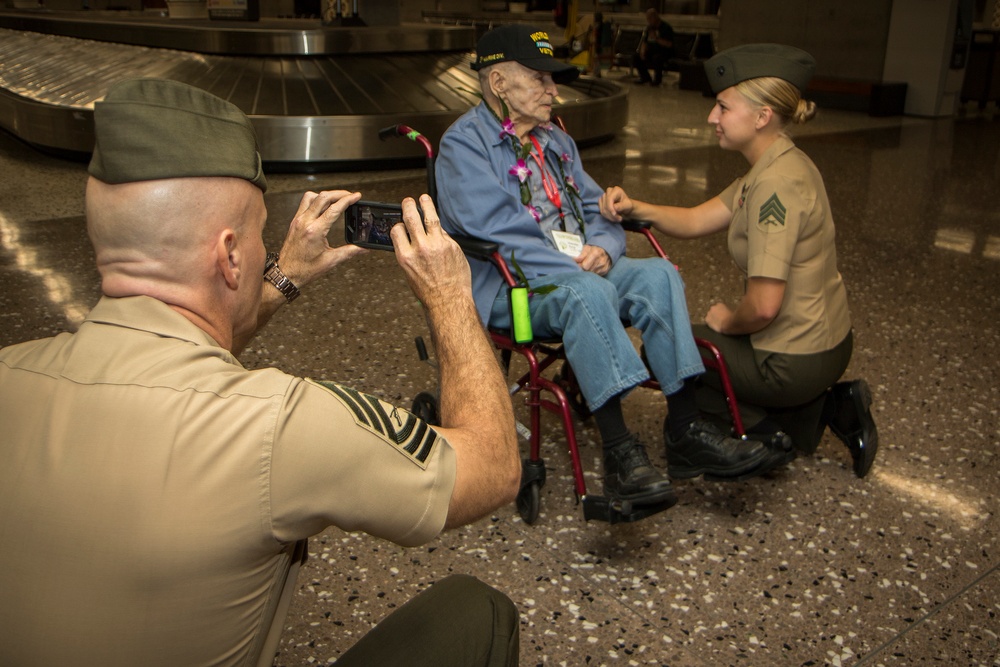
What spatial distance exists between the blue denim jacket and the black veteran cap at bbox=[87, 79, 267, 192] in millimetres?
1361

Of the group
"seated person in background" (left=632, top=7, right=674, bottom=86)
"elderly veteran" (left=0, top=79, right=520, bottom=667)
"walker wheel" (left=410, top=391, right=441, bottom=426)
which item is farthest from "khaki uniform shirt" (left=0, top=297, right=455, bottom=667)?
"seated person in background" (left=632, top=7, right=674, bottom=86)

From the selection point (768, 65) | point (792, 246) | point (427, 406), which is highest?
point (768, 65)

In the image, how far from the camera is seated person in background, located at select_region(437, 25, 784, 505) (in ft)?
7.52

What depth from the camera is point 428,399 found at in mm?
2758

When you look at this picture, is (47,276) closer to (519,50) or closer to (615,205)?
(519,50)

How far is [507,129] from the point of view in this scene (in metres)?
2.68

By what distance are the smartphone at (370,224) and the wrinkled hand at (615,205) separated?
3.64 feet

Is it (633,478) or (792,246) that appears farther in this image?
(792,246)

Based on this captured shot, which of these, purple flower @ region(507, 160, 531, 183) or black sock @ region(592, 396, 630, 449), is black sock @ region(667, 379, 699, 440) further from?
purple flower @ region(507, 160, 531, 183)

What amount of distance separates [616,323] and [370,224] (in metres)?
0.78

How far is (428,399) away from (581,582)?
0.83m

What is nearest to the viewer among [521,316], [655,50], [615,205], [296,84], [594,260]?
[521,316]

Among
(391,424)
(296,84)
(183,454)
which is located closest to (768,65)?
(391,424)

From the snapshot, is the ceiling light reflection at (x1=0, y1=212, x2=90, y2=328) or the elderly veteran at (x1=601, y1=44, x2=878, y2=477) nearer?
the elderly veteran at (x1=601, y1=44, x2=878, y2=477)
